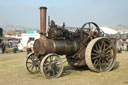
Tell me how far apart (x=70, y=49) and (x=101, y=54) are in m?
1.37

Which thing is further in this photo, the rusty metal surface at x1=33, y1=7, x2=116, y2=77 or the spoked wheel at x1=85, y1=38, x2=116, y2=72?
the spoked wheel at x1=85, y1=38, x2=116, y2=72

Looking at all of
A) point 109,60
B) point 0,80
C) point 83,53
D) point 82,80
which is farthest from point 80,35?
point 0,80

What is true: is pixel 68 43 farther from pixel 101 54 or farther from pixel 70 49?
pixel 101 54

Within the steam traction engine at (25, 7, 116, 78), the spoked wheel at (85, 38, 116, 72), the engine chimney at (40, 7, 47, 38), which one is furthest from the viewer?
the spoked wheel at (85, 38, 116, 72)

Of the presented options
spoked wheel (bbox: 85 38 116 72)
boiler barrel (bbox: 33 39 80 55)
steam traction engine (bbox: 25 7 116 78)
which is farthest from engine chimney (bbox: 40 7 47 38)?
spoked wheel (bbox: 85 38 116 72)

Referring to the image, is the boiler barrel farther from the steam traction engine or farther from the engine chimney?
the engine chimney

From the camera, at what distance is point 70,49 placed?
6855 mm

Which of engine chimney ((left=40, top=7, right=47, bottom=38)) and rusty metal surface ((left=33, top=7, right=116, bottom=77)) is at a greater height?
engine chimney ((left=40, top=7, right=47, bottom=38))

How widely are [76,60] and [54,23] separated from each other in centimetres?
191

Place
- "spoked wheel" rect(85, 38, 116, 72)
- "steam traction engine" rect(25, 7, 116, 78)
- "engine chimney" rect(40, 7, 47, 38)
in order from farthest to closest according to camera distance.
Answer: "spoked wheel" rect(85, 38, 116, 72), "engine chimney" rect(40, 7, 47, 38), "steam traction engine" rect(25, 7, 116, 78)

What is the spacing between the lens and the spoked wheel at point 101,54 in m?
6.82

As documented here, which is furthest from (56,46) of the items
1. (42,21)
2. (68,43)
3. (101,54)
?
(101,54)

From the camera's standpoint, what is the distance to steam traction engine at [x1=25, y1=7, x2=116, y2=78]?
20.3 ft

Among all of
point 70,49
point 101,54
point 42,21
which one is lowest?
point 101,54
